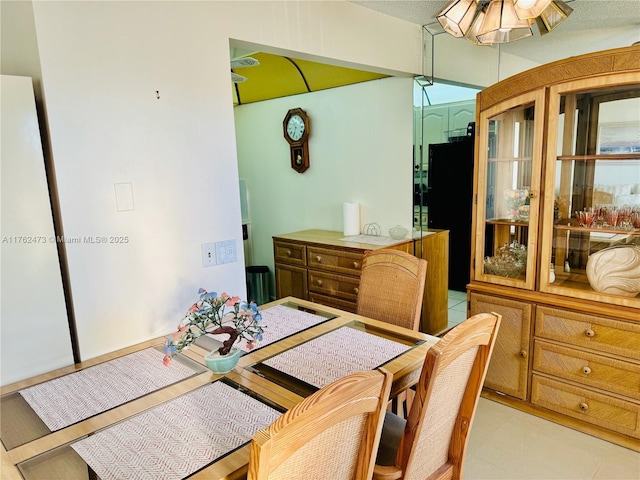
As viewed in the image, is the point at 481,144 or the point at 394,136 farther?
the point at 394,136

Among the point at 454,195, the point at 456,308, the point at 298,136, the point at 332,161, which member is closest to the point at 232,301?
the point at 332,161

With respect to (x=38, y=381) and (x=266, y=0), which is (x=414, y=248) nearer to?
(x=266, y=0)

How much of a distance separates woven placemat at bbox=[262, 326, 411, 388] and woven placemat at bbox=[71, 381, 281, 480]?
226 millimetres

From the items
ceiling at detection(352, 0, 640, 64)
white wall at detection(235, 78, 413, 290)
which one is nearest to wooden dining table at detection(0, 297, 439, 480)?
white wall at detection(235, 78, 413, 290)

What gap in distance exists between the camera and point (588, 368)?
2.29m

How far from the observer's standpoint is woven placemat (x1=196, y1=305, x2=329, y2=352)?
5.90 feet

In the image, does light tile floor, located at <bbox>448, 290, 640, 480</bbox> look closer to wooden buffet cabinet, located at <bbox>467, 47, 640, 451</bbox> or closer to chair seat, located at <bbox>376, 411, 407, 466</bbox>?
wooden buffet cabinet, located at <bbox>467, 47, 640, 451</bbox>

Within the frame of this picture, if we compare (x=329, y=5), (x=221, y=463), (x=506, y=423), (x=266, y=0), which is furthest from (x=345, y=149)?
(x=221, y=463)

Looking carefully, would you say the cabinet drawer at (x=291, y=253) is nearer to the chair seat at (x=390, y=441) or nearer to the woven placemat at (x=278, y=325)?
the woven placemat at (x=278, y=325)

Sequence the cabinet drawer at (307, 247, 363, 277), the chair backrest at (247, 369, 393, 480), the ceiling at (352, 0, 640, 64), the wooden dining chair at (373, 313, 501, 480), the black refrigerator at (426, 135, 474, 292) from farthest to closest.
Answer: the black refrigerator at (426, 135, 474, 292)
the cabinet drawer at (307, 247, 363, 277)
the ceiling at (352, 0, 640, 64)
the wooden dining chair at (373, 313, 501, 480)
the chair backrest at (247, 369, 393, 480)

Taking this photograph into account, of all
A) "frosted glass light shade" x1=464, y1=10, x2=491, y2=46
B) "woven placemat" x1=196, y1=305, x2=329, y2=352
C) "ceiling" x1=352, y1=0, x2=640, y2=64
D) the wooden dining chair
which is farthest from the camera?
"ceiling" x1=352, y1=0, x2=640, y2=64

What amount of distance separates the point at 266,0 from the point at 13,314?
1.88 meters

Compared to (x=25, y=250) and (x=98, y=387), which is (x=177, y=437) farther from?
(x=25, y=250)

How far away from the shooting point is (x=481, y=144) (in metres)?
2.61
